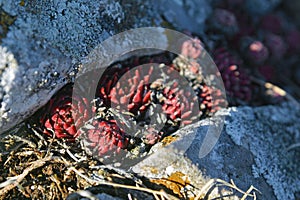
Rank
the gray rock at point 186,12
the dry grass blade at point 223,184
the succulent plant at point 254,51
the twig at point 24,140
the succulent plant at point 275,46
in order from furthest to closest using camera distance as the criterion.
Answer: the succulent plant at point 275,46, the succulent plant at point 254,51, the gray rock at point 186,12, the twig at point 24,140, the dry grass blade at point 223,184

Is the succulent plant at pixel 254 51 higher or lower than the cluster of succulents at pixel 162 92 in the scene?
lower

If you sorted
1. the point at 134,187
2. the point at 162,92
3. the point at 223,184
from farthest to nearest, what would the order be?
1. the point at 162,92
2. the point at 223,184
3. the point at 134,187

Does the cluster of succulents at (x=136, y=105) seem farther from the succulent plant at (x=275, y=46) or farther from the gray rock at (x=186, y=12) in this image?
the succulent plant at (x=275, y=46)

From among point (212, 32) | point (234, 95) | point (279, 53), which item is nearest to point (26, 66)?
point (234, 95)

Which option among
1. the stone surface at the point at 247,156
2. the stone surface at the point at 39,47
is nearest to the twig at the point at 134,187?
the stone surface at the point at 247,156

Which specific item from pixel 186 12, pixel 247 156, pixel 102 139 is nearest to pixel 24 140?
pixel 102 139

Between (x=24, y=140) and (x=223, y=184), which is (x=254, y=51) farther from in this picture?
(x=24, y=140)

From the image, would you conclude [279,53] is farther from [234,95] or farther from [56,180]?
[56,180]

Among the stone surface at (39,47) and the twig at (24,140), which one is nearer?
the stone surface at (39,47)
